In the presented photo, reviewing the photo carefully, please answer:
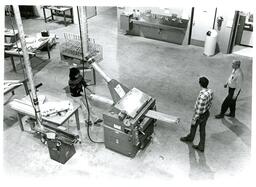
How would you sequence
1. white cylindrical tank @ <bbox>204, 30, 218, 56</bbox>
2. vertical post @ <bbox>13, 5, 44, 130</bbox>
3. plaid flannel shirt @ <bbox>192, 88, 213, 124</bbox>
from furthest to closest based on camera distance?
1. white cylindrical tank @ <bbox>204, 30, 218, 56</bbox>
2. plaid flannel shirt @ <bbox>192, 88, 213, 124</bbox>
3. vertical post @ <bbox>13, 5, 44, 130</bbox>

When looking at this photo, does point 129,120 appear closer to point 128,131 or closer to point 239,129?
point 128,131

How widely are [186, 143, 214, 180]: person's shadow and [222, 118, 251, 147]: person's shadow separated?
104 centimetres

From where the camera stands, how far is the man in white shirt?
5.89 metres

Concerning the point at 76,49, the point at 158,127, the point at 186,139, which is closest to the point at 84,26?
the point at 76,49

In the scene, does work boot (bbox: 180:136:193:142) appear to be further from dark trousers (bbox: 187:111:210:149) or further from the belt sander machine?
the belt sander machine

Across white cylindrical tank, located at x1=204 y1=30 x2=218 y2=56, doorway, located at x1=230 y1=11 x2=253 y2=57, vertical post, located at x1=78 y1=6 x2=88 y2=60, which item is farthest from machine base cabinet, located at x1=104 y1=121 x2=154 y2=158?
Answer: doorway, located at x1=230 y1=11 x2=253 y2=57

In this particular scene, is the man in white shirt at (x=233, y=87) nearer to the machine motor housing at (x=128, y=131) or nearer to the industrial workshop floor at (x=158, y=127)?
the industrial workshop floor at (x=158, y=127)

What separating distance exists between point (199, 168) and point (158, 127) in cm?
132

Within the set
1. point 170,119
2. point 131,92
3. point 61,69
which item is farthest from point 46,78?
point 170,119

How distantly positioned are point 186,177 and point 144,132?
3.50ft

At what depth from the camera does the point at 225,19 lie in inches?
352

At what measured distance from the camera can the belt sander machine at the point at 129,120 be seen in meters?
5.02

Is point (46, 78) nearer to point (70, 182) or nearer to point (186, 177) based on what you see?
point (70, 182)

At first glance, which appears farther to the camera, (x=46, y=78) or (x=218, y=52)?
(x=218, y=52)
